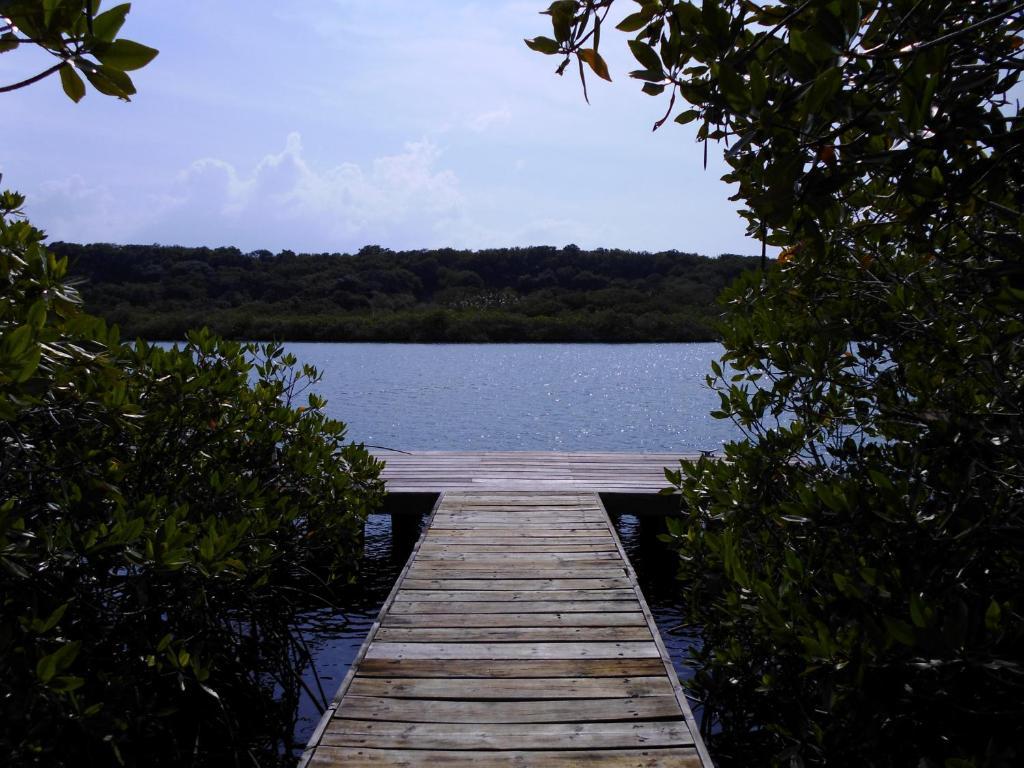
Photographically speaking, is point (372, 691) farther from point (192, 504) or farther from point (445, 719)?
point (192, 504)

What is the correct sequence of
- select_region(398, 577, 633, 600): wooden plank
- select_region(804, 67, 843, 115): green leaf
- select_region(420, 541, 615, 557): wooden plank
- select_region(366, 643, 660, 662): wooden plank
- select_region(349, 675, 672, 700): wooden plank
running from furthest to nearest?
select_region(420, 541, 615, 557): wooden plank, select_region(398, 577, 633, 600): wooden plank, select_region(366, 643, 660, 662): wooden plank, select_region(349, 675, 672, 700): wooden plank, select_region(804, 67, 843, 115): green leaf

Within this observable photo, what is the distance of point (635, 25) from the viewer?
1559mm

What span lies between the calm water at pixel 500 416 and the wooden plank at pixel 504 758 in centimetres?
110

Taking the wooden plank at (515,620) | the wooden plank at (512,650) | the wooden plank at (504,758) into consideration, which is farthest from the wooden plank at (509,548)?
the wooden plank at (504,758)

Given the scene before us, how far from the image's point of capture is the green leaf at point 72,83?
114cm

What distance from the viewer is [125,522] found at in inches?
85.4

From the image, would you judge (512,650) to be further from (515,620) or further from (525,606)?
(525,606)

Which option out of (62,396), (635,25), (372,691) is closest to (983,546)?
(635,25)

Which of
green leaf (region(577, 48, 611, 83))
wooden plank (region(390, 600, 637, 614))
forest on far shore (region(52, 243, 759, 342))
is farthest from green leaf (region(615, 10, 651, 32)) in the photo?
forest on far shore (region(52, 243, 759, 342))

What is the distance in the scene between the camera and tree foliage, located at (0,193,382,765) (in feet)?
6.43

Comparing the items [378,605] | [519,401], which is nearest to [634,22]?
[378,605]

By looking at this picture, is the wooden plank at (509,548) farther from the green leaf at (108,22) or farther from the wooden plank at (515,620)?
the green leaf at (108,22)

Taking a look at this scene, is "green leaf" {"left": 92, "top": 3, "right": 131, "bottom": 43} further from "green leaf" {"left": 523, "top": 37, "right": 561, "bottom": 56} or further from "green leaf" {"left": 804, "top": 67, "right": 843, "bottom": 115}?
"green leaf" {"left": 804, "top": 67, "right": 843, "bottom": 115}

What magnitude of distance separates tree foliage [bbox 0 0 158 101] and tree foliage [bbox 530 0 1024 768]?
2.28ft
